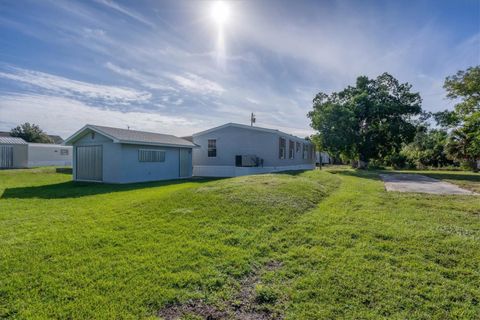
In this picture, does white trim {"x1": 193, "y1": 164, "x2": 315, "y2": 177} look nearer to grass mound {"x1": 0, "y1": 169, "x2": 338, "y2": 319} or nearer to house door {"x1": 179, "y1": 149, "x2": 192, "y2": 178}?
house door {"x1": 179, "y1": 149, "x2": 192, "y2": 178}

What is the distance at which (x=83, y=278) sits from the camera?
320cm

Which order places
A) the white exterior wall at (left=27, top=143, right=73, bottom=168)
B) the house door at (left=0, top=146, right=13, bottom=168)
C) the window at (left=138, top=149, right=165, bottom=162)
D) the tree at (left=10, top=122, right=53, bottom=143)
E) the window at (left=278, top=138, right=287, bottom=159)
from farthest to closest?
the tree at (left=10, top=122, right=53, bottom=143), the white exterior wall at (left=27, top=143, right=73, bottom=168), the house door at (left=0, top=146, right=13, bottom=168), the window at (left=278, top=138, right=287, bottom=159), the window at (left=138, top=149, right=165, bottom=162)

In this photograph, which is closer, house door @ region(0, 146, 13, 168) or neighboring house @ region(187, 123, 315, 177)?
neighboring house @ region(187, 123, 315, 177)

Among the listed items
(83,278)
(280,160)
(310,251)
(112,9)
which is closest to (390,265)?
(310,251)

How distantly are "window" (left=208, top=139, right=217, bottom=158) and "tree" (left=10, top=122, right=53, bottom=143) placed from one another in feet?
114

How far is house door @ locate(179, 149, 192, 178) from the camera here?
18.0 meters

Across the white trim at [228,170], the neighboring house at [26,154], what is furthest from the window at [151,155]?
the neighboring house at [26,154]

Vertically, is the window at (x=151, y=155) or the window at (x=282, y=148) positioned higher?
the window at (x=282, y=148)

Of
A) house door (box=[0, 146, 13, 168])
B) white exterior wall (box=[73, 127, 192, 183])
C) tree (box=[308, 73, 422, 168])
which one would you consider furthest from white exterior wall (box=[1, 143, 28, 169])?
tree (box=[308, 73, 422, 168])

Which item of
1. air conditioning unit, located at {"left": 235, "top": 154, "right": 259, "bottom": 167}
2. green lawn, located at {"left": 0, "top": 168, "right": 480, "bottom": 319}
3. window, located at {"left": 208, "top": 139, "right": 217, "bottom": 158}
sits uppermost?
window, located at {"left": 208, "top": 139, "right": 217, "bottom": 158}

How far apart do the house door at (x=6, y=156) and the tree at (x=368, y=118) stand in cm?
2987

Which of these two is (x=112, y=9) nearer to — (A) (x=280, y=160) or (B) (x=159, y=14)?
(B) (x=159, y=14)

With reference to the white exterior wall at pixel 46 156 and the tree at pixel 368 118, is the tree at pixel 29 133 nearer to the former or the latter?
the white exterior wall at pixel 46 156

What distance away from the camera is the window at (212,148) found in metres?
20.5
